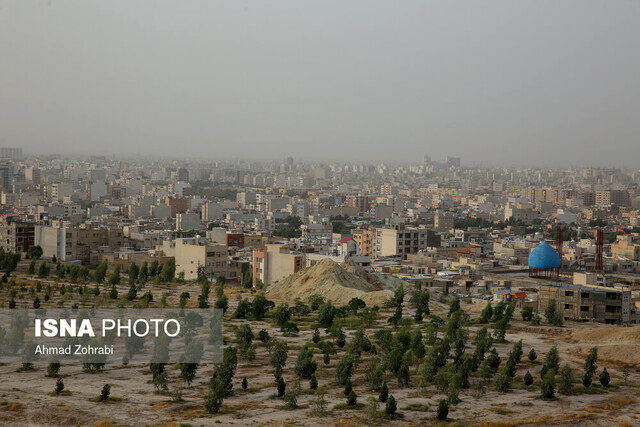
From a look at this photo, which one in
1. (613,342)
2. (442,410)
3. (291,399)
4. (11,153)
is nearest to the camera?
(442,410)

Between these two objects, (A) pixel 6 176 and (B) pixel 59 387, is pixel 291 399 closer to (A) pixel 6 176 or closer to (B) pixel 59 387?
(B) pixel 59 387

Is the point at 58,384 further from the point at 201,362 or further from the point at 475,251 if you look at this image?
the point at 475,251

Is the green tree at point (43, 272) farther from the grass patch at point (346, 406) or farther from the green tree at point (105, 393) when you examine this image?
the grass patch at point (346, 406)

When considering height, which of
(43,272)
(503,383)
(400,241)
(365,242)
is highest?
(503,383)

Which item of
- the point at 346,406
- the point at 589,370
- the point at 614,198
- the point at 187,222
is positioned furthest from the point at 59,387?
the point at 614,198

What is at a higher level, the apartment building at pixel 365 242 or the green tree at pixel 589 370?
the green tree at pixel 589 370

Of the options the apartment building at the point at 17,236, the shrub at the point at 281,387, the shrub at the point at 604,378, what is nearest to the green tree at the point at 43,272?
the apartment building at the point at 17,236

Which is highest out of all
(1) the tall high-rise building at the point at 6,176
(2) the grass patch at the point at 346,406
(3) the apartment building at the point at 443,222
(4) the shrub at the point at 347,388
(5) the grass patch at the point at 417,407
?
(1) the tall high-rise building at the point at 6,176

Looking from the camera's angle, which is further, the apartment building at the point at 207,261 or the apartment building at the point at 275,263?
the apartment building at the point at 207,261

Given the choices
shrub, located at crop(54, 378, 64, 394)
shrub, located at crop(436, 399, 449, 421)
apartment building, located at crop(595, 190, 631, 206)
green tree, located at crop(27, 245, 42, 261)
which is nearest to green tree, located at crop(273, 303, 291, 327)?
shrub, located at crop(54, 378, 64, 394)
